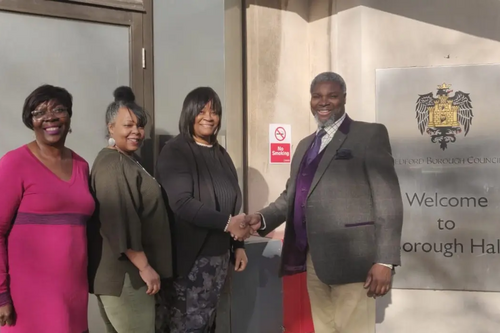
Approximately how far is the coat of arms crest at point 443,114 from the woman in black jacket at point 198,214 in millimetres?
2223

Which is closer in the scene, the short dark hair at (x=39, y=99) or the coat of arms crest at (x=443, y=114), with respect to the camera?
the short dark hair at (x=39, y=99)

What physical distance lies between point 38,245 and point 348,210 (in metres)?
1.62

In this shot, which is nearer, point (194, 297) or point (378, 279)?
point (378, 279)

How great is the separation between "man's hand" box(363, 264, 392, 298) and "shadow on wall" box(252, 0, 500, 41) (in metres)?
2.63

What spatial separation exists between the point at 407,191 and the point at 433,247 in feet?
1.79

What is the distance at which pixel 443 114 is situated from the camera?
13.8 ft

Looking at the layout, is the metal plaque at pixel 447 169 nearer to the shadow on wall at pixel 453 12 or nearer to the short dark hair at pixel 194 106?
the shadow on wall at pixel 453 12

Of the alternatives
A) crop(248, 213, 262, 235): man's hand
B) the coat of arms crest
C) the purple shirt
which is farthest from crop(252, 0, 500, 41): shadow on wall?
crop(248, 213, 262, 235): man's hand

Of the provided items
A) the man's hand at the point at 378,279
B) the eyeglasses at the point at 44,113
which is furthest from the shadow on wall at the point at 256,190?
the eyeglasses at the point at 44,113

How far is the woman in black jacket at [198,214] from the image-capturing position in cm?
270

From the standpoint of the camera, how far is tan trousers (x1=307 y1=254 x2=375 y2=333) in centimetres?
271

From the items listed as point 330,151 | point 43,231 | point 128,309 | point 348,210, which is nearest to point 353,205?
point 348,210

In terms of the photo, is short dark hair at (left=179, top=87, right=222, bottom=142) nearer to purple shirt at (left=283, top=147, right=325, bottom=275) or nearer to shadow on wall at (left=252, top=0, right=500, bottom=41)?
purple shirt at (left=283, top=147, right=325, bottom=275)

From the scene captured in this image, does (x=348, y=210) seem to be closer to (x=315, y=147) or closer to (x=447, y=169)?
Answer: (x=315, y=147)
